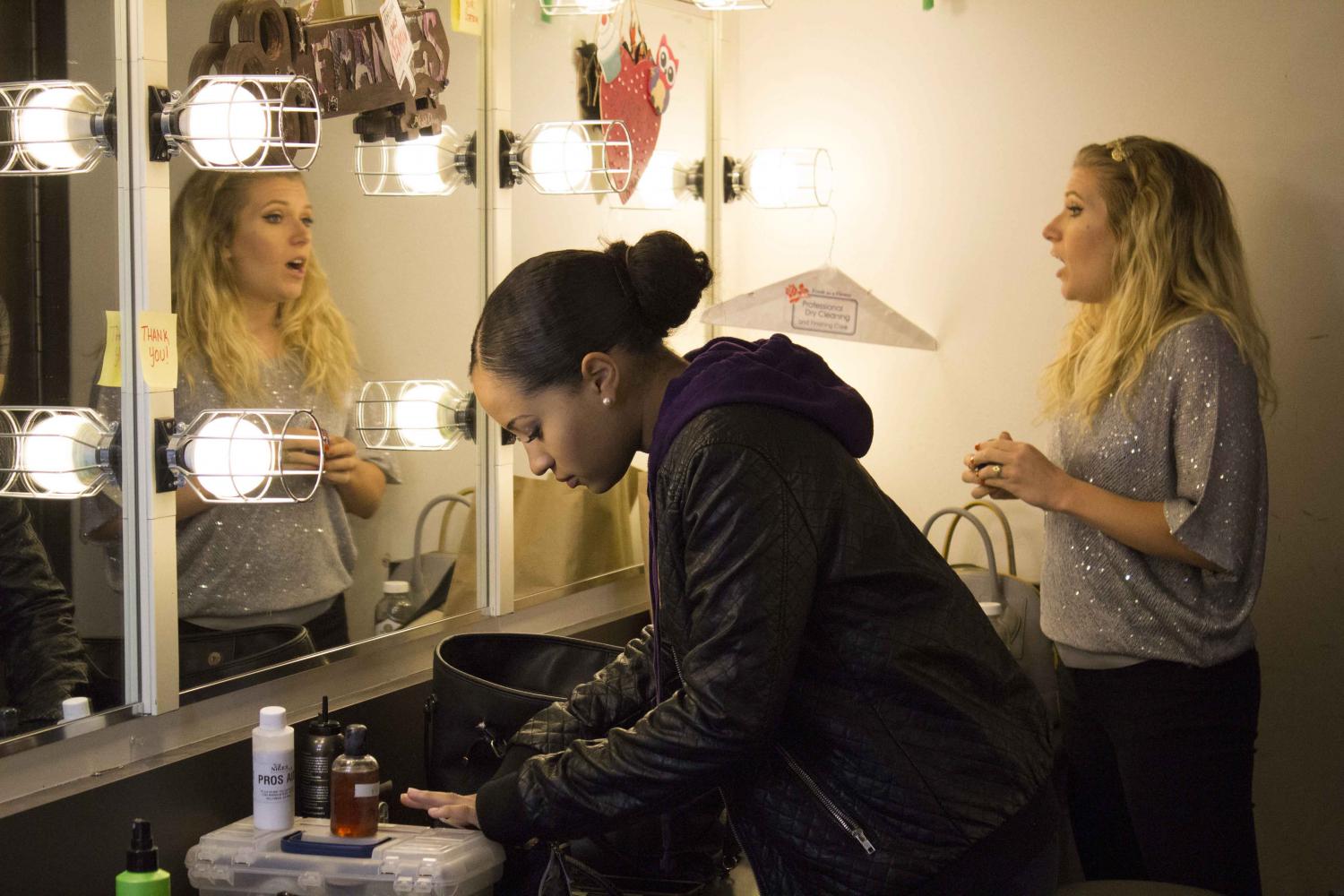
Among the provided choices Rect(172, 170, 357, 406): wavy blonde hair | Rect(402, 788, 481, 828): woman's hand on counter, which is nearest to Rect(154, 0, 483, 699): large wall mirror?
Rect(172, 170, 357, 406): wavy blonde hair

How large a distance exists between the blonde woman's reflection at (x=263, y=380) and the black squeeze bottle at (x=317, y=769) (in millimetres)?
181

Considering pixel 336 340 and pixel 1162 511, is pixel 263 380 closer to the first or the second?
pixel 336 340

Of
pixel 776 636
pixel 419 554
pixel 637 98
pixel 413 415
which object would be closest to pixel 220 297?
pixel 413 415

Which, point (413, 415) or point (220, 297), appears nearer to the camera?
point (220, 297)

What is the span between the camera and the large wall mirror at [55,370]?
58.1 inches

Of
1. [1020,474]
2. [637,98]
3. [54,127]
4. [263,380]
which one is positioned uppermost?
[637,98]

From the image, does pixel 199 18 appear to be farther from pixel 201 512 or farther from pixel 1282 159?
pixel 1282 159

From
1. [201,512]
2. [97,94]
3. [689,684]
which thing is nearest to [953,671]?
[689,684]

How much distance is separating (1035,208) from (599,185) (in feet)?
3.17

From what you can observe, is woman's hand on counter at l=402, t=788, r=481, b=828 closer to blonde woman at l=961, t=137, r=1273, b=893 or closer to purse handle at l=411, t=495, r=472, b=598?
purse handle at l=411, t=495, r=472, b=598

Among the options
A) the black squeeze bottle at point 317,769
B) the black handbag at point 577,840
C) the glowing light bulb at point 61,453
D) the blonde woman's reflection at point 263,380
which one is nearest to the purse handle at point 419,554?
the blonde woman's reflection at point 263,380

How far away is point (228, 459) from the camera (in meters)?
1.59

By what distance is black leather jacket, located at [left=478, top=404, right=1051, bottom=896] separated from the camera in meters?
1.20

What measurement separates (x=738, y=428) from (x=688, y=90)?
175 centimetres
